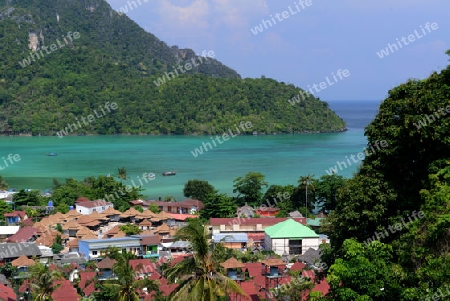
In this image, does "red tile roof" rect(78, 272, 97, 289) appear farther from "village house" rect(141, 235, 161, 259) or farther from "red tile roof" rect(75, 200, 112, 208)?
"red tile roof" rect(75, 200, 112, 208)

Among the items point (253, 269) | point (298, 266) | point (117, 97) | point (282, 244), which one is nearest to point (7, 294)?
point (253, 269)

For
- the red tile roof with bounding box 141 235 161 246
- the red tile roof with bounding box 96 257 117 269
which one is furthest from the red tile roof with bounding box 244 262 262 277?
the red tile roof with bounding box 141 235 161 246

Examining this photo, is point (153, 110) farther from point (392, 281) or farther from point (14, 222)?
point (392, 281)

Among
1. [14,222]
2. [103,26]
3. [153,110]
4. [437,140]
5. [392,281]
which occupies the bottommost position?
[392,281]

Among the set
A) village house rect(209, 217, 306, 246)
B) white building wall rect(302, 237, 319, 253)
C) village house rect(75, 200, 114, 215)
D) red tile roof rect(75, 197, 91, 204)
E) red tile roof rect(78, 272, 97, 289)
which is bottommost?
white building wall rect(302, 237, 319, 253)

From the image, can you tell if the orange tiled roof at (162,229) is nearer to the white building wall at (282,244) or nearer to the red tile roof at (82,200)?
the white building wall at (282,244)

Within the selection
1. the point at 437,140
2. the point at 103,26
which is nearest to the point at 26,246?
the point at 437,140
